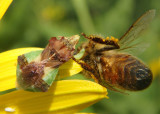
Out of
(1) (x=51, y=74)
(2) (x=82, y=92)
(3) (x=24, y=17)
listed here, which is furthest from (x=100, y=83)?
(3) (x=24, y=17)

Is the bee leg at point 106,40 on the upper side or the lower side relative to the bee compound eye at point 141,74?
upper

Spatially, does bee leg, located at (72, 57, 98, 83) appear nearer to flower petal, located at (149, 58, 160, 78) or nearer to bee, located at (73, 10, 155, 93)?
bee, located at (73, 10, 155, 93)

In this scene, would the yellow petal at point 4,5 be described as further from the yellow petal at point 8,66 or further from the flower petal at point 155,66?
the flower petal at point 155,66

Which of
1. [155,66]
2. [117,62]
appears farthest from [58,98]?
[155,66]

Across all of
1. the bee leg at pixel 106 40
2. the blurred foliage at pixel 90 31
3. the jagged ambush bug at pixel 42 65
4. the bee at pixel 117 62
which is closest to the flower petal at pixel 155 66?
the blurred foliage at pixel 90 31

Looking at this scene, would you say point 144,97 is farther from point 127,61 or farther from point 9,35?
point 127,61

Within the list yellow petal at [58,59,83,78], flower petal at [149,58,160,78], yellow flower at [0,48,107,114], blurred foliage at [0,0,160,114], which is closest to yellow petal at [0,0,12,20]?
yellow flower at [0,48,107,114]
